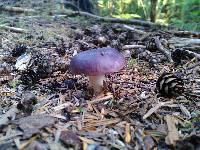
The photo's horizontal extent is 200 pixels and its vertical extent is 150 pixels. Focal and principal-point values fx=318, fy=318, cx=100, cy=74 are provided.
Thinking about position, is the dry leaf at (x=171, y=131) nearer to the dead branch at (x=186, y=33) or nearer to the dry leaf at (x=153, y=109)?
the dry leaf at (x=153, y=109)

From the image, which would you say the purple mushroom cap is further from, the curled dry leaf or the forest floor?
the curled dry leaf

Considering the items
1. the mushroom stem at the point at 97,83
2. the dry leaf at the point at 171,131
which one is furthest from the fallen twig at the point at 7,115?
the dry leaf at the point at 171,131

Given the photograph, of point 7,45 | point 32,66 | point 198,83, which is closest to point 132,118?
point 198,83

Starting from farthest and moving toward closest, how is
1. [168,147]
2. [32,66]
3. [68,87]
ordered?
[32,66]
[68,87]
[168,147]

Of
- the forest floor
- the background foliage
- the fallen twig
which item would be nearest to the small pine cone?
the forest floor

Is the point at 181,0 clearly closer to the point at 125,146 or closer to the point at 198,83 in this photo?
the point at 198,83

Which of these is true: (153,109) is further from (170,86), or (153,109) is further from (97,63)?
(97,63)

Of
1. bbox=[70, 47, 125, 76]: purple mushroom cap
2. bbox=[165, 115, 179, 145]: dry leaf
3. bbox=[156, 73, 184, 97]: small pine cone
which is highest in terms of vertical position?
bbox=[70, 47, 125, 76]: purple mushroom cap
